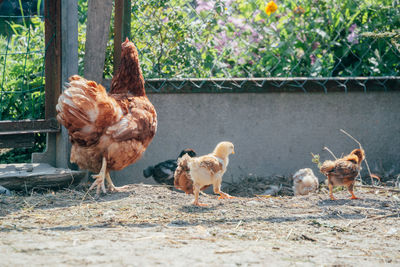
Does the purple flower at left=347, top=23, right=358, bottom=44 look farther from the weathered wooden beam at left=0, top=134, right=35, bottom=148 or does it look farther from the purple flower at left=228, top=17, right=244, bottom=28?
the weathered wooden beam at left=0, top=134, right=35, bottom=148

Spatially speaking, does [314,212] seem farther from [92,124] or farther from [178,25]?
[178,25]

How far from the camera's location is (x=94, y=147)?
486 cm

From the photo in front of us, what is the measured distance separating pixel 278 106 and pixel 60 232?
338 cm

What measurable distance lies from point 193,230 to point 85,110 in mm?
1643

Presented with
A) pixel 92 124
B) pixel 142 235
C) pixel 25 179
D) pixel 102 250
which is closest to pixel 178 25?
pixel 92 124

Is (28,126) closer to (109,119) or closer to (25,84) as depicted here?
(25,84)

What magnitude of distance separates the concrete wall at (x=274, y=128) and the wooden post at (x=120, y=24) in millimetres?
626

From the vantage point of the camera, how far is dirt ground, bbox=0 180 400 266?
2.85 m

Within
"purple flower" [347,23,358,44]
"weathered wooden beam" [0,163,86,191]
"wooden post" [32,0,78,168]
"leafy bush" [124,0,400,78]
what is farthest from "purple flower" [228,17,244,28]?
"weathered wooden beam" [0,163,86,191]

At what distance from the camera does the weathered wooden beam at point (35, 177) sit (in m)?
4.93

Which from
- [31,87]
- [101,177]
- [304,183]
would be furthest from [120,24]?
[304,183]

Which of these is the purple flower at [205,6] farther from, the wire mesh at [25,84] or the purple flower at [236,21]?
the wire mesh at [25,84]

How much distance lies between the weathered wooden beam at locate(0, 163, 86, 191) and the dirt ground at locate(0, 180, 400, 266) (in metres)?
0.11

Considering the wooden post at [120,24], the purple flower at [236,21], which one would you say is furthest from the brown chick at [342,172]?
the wooden post at [120,24]
